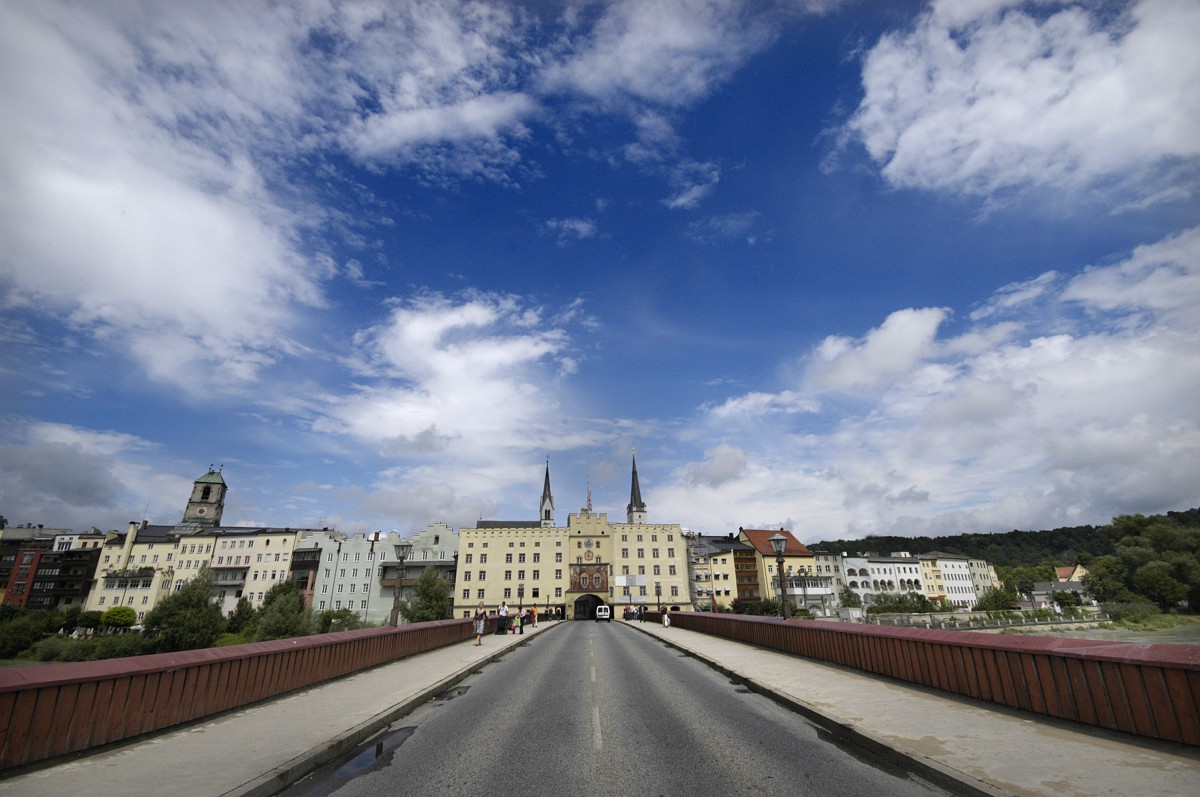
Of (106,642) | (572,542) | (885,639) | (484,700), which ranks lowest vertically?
(106,642)

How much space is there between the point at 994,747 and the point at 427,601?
8151 centimetres

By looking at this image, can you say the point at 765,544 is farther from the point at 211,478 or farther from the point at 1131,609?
the point at 211,478

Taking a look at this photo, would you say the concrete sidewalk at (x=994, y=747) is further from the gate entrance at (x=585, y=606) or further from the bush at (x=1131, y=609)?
the gate entrance at (x=585, y=606)

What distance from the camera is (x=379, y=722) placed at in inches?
391

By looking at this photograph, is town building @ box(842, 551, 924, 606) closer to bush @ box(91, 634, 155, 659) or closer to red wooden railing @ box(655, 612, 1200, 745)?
red wooden railing @ box(655, 612, 1200, 745)

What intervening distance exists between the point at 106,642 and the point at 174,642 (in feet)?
39.8

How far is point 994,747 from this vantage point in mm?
7090

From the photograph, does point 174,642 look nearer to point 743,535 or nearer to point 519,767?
point 519,767

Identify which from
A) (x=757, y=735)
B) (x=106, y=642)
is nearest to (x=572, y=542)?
(x=106, y=642)

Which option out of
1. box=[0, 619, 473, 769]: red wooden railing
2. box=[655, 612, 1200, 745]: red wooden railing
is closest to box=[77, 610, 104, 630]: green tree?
box=[0, 619, 473, 769]: red wooden railing

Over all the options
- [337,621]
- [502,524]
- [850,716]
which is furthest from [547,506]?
[850,716]

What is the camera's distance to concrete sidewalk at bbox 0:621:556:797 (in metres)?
6.18

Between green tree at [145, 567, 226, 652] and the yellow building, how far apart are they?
3721 cm

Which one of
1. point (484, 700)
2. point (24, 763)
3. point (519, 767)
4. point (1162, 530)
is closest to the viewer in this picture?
point (24, 763)
